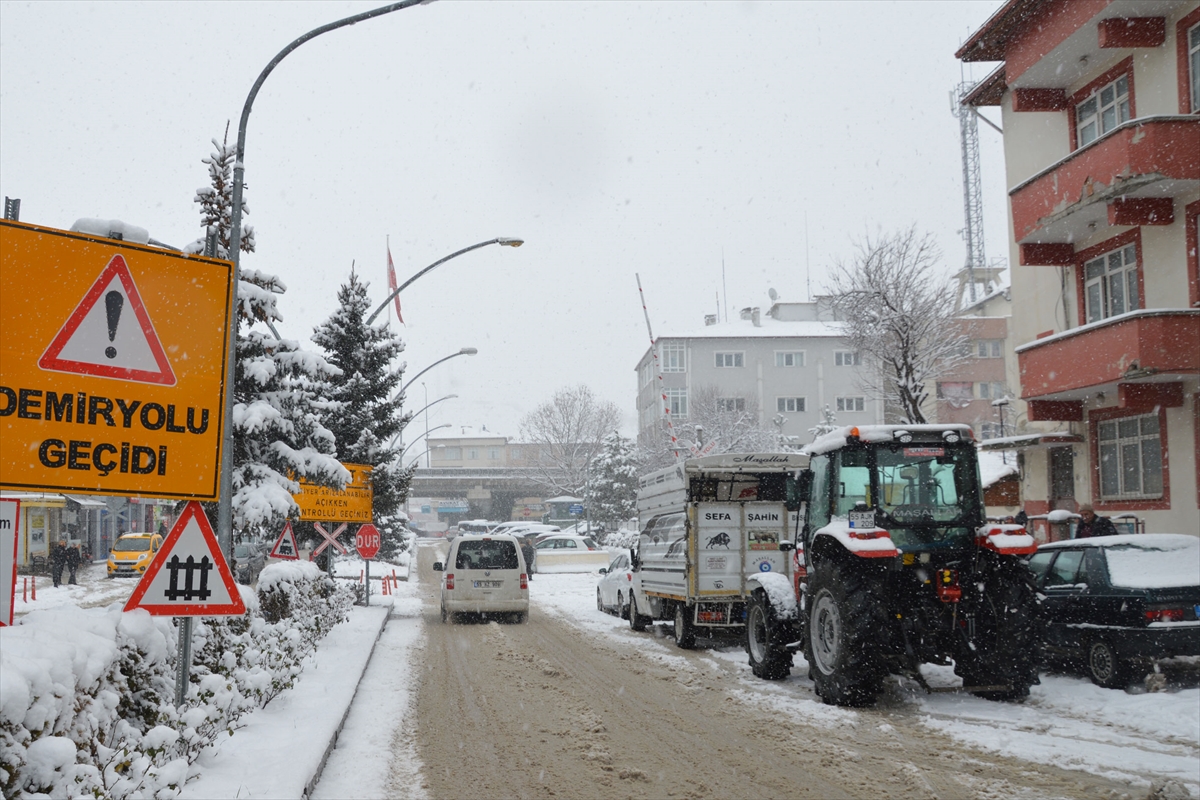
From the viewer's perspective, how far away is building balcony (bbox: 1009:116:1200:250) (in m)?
16.1

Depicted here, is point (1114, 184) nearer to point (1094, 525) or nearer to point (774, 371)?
point (1094, 525)

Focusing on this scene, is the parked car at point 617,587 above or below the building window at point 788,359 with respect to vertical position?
below

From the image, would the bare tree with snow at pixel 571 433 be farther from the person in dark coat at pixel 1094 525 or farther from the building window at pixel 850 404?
the person in dark coat at pixel 1094 525

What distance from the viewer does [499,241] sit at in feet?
62.8

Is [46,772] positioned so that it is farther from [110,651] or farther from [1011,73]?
[1011,73]

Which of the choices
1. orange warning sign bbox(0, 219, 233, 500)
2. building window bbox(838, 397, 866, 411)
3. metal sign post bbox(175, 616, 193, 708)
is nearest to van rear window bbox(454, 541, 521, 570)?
metal sign post bbox(175, 616, 193, 708)

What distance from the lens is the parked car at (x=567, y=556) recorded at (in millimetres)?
43281

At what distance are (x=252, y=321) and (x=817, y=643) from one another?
7.94 m

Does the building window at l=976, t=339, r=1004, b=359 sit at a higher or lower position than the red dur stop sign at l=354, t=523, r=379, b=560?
higher

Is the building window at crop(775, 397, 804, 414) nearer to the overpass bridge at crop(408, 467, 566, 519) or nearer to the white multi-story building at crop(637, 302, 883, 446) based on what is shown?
the white multi-story building at crop(637, 302, 883, 446)

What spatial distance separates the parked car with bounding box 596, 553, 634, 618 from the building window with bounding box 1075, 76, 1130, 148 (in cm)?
1213

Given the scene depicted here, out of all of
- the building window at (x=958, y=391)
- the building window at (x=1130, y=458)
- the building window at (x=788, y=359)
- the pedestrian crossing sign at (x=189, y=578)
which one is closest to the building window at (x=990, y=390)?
the building window at (x=958, y=391)

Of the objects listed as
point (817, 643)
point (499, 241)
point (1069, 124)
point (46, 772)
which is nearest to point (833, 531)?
point (817, 643)

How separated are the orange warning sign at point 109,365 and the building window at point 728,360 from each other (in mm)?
73969
